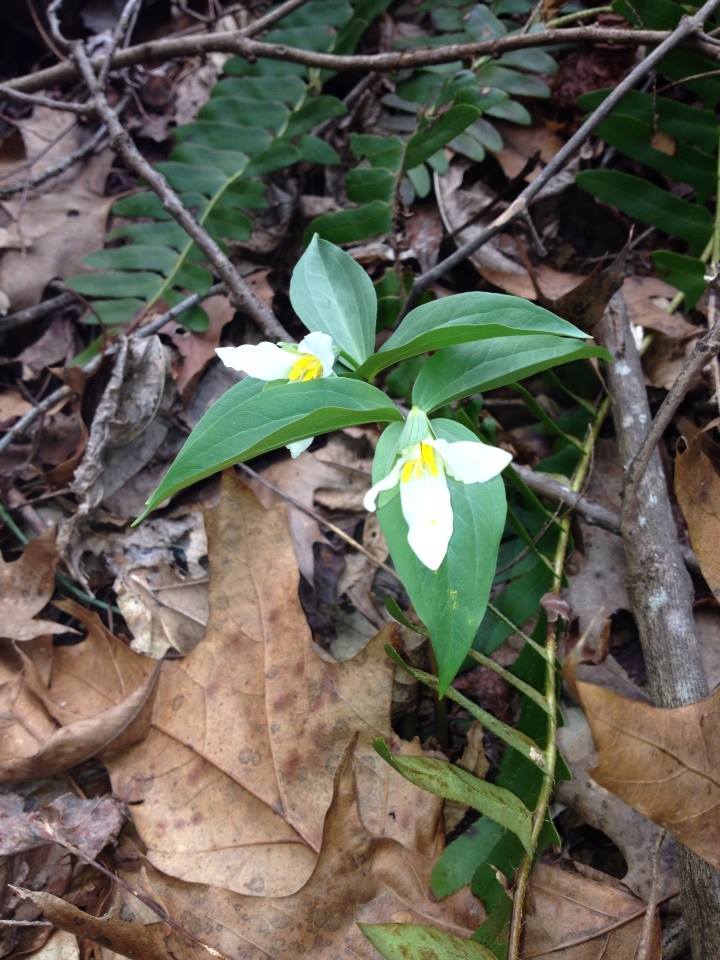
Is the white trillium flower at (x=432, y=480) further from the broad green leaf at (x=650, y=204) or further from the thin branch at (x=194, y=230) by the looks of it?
the broad green leaf at (x=650, y=204)

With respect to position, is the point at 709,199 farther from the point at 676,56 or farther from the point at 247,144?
the point at 247,144

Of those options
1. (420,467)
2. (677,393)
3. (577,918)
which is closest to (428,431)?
(420,467)

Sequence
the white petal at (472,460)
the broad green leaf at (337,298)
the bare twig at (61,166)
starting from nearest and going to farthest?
the white petal at (472,460)
the broad green leaf at (337,298)
the bare twig at (61,166)

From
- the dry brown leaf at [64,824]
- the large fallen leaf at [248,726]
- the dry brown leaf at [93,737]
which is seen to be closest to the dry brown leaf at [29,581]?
the large fallen leaf at [248,726]

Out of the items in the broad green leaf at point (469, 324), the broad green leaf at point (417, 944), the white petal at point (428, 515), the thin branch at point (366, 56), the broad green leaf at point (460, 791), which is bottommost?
the broad green leaf at point (417, 944)

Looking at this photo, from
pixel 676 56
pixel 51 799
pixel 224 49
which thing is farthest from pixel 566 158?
pixel 51 799

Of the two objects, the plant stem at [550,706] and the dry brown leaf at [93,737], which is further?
the dry brown leaf at [93,737]
